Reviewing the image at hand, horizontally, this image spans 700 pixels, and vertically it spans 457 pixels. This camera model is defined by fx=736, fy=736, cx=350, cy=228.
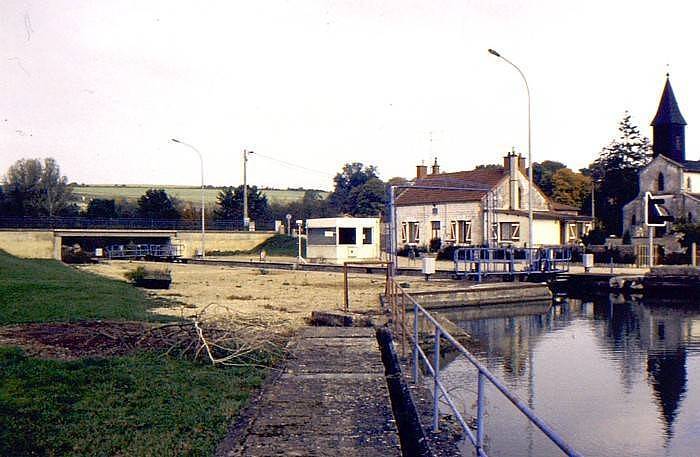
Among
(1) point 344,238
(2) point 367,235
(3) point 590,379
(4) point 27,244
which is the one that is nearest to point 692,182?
(2) point 367,235

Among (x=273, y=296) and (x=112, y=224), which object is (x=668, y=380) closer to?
(x=273, y=296)

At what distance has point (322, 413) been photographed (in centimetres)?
711

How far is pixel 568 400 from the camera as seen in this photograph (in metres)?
11.4

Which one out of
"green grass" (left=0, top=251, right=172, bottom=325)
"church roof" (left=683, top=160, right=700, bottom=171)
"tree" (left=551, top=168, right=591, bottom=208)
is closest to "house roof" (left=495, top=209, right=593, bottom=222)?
"church roof" (left=683, top=160, right=700, bottom=171)

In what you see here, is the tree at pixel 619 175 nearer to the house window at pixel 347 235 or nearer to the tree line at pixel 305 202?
the tree line at pixel 305 202

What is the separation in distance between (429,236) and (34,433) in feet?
158

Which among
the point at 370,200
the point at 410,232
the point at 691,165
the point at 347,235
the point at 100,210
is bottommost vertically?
the point at 347,235

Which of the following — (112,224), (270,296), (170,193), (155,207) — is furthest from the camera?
(170,193)

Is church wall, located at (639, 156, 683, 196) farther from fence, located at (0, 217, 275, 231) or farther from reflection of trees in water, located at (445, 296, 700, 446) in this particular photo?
fence, located at (0, 217, 275, 231)

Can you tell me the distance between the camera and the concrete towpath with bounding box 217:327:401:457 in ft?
19.7

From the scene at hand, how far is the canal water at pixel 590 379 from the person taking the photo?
9.33 m

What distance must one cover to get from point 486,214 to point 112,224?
124 feet

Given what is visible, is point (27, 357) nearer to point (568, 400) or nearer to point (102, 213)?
point (568, 400)

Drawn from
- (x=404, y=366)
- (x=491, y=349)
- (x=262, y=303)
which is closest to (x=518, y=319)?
(x=491, y=349)
